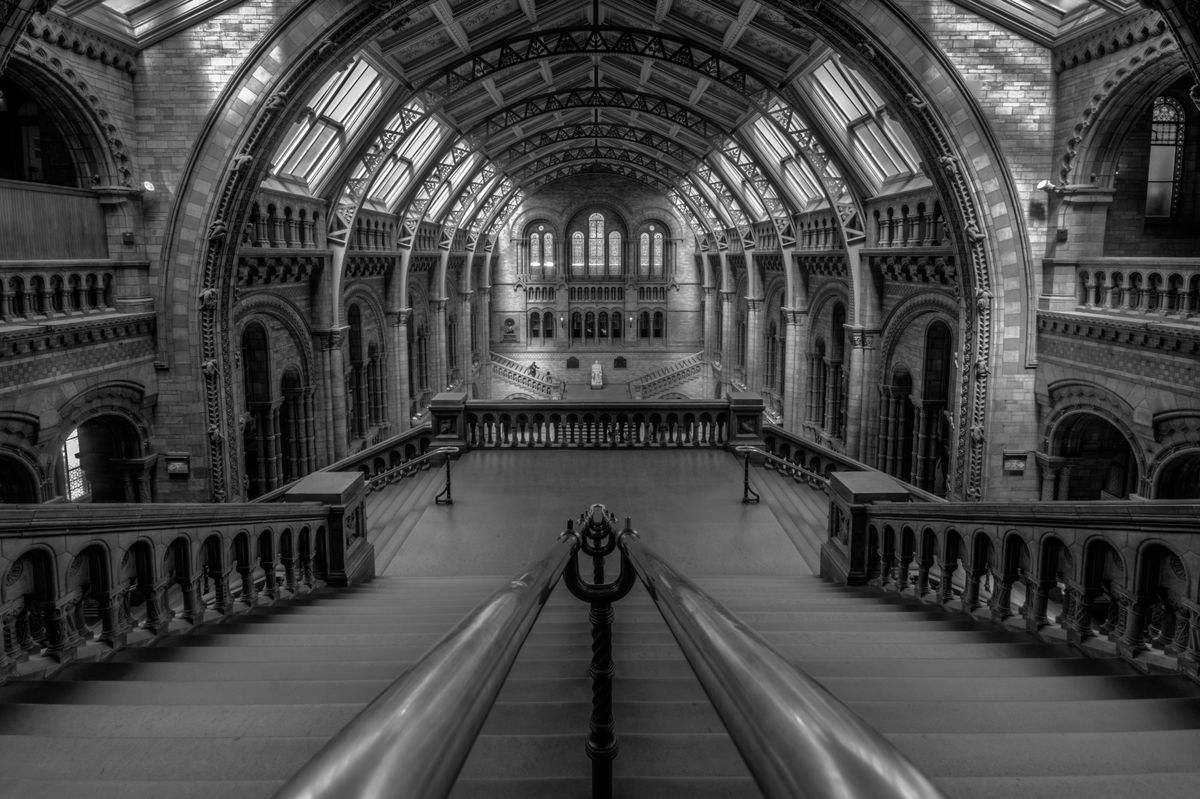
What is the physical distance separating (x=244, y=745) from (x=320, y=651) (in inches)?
76.9

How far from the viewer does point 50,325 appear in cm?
1081

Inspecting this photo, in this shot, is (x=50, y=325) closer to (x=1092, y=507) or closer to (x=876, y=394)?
(x=1092, y=507)

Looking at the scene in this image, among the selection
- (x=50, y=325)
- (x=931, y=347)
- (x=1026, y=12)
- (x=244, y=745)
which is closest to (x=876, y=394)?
(x=931, y=347)

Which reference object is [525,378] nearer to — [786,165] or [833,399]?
[833,399]

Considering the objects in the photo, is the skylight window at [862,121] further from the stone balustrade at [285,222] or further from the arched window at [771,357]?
the arched window at [771,357]

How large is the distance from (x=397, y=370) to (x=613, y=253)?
25091mm

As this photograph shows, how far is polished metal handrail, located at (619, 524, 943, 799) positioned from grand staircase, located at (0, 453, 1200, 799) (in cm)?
98

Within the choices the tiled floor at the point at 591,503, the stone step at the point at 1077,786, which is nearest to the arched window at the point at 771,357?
the tiled floor at the point at 591,503

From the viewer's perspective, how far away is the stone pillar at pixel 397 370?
25734mm

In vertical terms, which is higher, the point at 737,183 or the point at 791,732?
the point at 737,183

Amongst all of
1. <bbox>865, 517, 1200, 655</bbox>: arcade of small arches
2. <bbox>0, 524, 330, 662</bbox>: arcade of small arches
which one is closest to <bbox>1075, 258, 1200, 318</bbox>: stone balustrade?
<bbox>865, 517, 1200, 655</bbox>: arcade of small arches

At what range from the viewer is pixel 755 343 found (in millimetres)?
33062

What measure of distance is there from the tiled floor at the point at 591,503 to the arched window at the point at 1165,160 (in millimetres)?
8939

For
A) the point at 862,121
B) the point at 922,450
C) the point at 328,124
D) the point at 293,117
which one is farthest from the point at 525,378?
the point at 293,117
